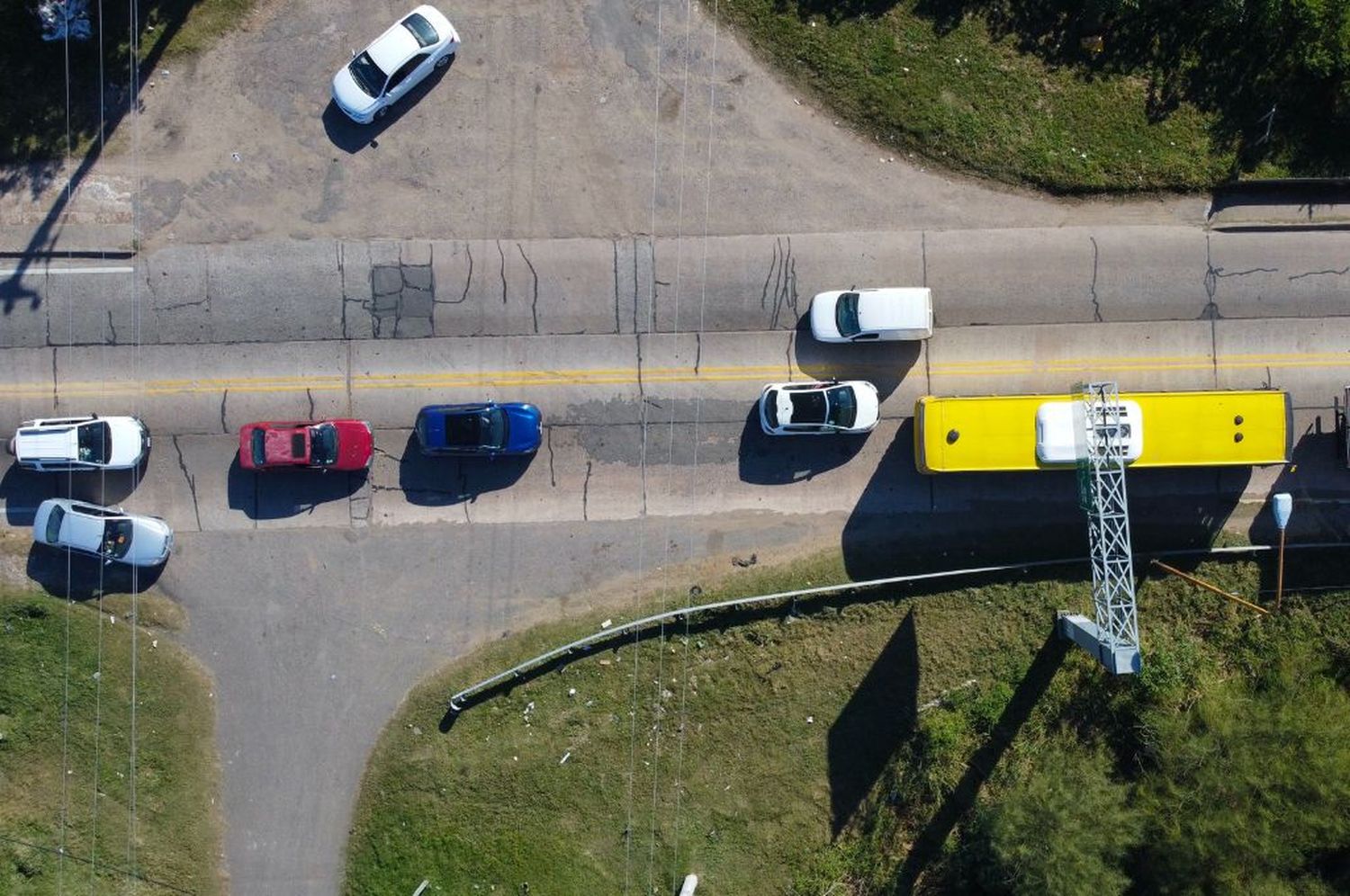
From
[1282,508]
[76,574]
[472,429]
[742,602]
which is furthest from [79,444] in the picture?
[1282,508]

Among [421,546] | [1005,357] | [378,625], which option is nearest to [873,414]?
[1005,357]

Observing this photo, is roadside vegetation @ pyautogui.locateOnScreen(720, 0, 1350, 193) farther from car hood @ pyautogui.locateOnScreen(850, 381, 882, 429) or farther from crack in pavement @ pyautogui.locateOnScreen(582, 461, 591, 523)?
crack in pavement @ pyautogui.locateOnScreen(582, 461, 591, 523)

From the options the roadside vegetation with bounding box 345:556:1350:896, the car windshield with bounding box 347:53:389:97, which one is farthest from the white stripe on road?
the roadside vegetation with bounding box 345:556:1350:896

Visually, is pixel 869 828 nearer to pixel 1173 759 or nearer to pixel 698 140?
pixel 1173 759

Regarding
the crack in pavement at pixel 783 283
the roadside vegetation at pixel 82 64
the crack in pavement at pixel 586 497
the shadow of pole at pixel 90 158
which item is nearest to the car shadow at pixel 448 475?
the crack in pavement at pixel 586 497

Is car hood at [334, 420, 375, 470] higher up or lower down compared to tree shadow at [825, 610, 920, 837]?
higher up
